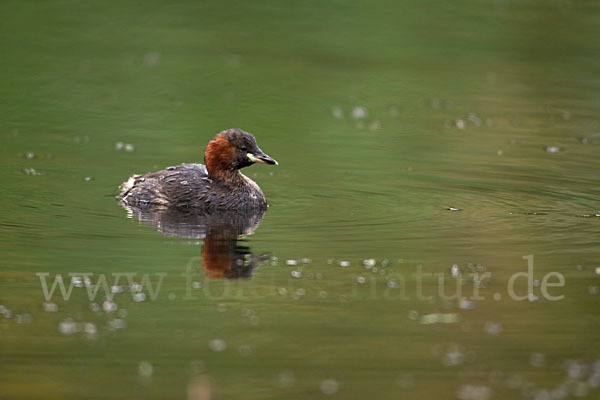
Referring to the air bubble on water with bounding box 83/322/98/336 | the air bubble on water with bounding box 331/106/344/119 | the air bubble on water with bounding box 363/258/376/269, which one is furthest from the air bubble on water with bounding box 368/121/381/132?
the air bubble on water with bounding box 83/322/98/336

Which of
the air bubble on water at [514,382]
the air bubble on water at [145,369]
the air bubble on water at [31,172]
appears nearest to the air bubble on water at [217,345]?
the air bubble on water at [145,369]

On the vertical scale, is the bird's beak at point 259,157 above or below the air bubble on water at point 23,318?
above

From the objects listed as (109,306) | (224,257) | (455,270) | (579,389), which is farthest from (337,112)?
(579,389)

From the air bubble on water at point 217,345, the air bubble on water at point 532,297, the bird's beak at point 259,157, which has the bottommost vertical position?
the air bubble on water at point 217,345

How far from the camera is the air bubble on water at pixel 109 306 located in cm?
769

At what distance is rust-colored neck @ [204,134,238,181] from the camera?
1157cm

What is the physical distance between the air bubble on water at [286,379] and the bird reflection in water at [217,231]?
2021mm

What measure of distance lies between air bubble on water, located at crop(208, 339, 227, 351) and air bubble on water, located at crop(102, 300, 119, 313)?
95 cm

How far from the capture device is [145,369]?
6.63 metres

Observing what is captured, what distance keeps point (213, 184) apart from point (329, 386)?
Answer: 5.33 m

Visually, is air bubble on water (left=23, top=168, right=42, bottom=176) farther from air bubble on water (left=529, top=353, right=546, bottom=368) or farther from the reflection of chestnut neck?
air bubble on water (left=529, top=353, right=546, bottom=368)

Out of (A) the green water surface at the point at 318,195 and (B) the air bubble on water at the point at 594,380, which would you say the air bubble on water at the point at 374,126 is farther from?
(B) the air bubble on water at the point at 594,380

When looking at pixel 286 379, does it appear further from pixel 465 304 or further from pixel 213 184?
pixel 213 184

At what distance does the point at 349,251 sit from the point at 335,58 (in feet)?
35.5
